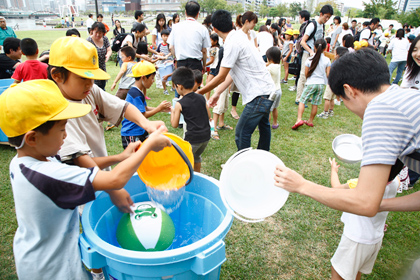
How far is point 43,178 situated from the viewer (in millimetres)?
1137

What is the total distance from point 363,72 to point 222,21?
2443mm

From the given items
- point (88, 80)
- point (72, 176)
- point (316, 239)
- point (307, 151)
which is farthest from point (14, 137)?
point (307, 151)

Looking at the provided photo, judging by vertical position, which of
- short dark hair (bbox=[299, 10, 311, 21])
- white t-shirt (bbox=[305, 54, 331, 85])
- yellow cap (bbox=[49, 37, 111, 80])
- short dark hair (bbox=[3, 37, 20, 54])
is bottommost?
white t-shirt (bbox=[305, 54, 331, 85])

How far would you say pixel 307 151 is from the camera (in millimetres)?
4352

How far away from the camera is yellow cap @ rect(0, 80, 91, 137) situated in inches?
42.4

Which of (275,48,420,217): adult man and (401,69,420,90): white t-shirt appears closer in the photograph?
(275,48,420,217): adult man

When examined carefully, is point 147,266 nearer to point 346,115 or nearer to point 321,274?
point 321,274

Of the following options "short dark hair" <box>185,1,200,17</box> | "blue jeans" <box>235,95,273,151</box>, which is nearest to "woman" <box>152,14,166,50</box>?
"short dark hair" <box>185,1,200,17</box>

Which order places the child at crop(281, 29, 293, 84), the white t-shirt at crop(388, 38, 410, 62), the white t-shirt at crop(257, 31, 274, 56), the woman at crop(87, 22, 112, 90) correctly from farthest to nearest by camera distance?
the child at crop(281, 29, 293, 84), the white t-shirt at crop(388, 38, 410, 62), the white t-shirt at crop(257, 31, 274, 56), the woman at crop(87, 22, 112, 90)

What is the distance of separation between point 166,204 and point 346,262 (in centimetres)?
139

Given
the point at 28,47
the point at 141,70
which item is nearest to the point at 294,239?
the point at 141,70

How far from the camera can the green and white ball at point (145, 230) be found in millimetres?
1804

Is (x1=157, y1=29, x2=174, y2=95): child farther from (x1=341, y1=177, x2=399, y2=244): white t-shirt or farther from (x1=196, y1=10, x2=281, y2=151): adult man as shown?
(x1=341, y1=177, x2=399, y2=244): white t-shirt

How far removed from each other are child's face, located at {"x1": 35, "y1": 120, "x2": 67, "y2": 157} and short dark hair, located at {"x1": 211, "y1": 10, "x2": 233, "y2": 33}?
2.66m
